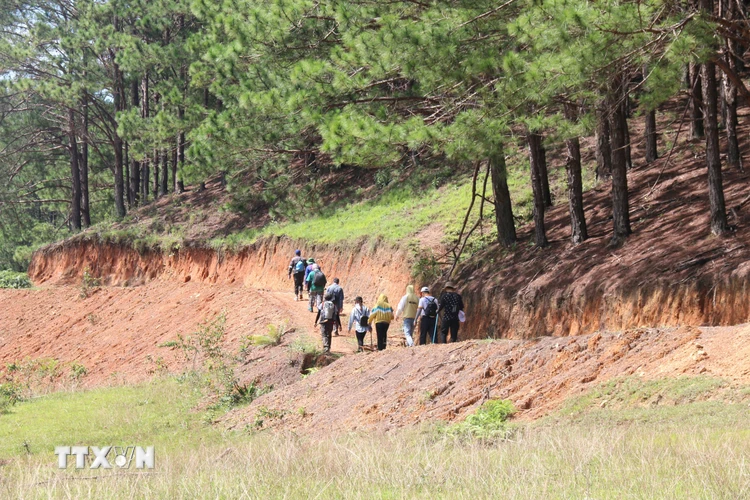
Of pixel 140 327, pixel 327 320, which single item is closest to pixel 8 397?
pixel 327 320

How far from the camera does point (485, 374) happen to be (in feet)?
45.9

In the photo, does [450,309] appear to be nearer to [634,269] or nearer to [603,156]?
[634,269]

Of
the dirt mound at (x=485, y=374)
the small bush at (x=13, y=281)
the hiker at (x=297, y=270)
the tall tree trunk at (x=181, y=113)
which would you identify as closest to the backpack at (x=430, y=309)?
the dirt mound at (x=485, y=374)

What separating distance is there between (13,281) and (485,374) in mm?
35531

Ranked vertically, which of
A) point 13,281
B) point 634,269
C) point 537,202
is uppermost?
point 537,202

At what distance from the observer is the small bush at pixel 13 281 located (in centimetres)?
4372

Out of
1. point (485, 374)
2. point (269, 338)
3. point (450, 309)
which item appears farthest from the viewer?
point (269, 338)

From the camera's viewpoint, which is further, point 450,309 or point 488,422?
point 450,309

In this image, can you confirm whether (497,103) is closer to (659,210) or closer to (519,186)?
(659,210)

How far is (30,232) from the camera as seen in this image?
5603 cm

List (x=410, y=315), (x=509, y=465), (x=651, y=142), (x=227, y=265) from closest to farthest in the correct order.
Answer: (x=509, y=465)
(x=410, y=315)
(x=651, y=142)
(x=227, y=265)

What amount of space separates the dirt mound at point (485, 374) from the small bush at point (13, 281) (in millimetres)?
29894

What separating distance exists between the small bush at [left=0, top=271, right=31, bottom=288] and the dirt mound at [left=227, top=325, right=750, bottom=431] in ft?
98.1

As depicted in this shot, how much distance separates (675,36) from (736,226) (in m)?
4.70
